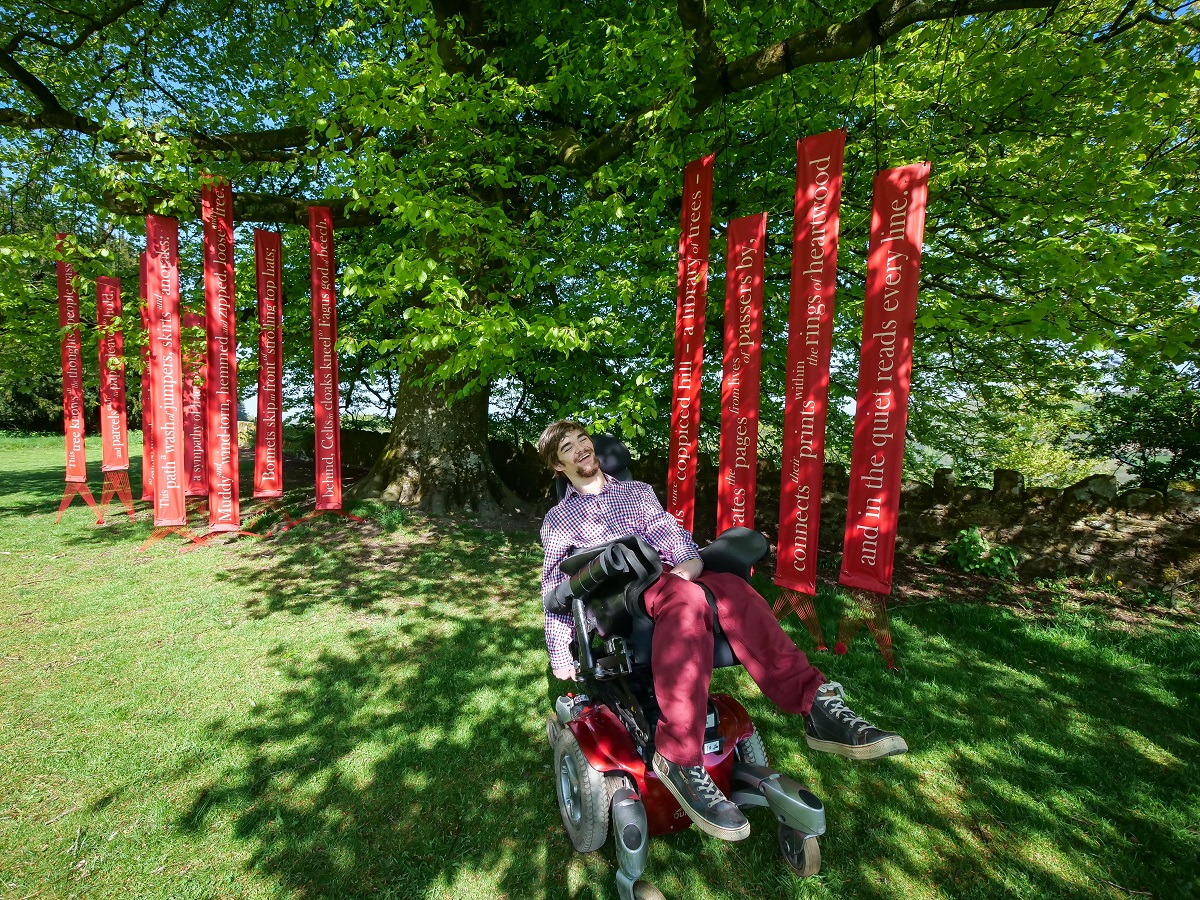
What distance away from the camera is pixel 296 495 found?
924cm

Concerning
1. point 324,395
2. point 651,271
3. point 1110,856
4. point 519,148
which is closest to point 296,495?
point 324,395

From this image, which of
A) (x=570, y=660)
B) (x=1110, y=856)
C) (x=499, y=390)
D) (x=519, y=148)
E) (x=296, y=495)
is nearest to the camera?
(x=1110, y=856)

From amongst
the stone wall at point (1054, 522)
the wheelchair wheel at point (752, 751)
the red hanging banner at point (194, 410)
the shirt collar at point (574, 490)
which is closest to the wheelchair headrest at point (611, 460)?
the shirt collar at point (574, 490)

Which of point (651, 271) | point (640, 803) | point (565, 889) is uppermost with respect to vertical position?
point (651, 271)

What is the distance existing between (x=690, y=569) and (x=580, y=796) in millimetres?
1056

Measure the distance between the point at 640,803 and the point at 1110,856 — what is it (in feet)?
6.87

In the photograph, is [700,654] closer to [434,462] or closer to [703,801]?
[703,801]

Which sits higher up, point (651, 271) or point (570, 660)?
point (651, 271)

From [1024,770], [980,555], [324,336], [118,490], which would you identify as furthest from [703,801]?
[118,490]

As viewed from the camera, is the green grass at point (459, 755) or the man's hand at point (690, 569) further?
the man's hand at point (690, 569)

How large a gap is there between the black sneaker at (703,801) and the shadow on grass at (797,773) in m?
0.56

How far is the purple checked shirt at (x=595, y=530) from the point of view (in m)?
2.61

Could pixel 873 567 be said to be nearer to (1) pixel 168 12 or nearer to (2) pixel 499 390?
(2) pixel 499 390

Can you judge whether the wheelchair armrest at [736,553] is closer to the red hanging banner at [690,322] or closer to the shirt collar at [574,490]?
the shirt collar at [574,490]
